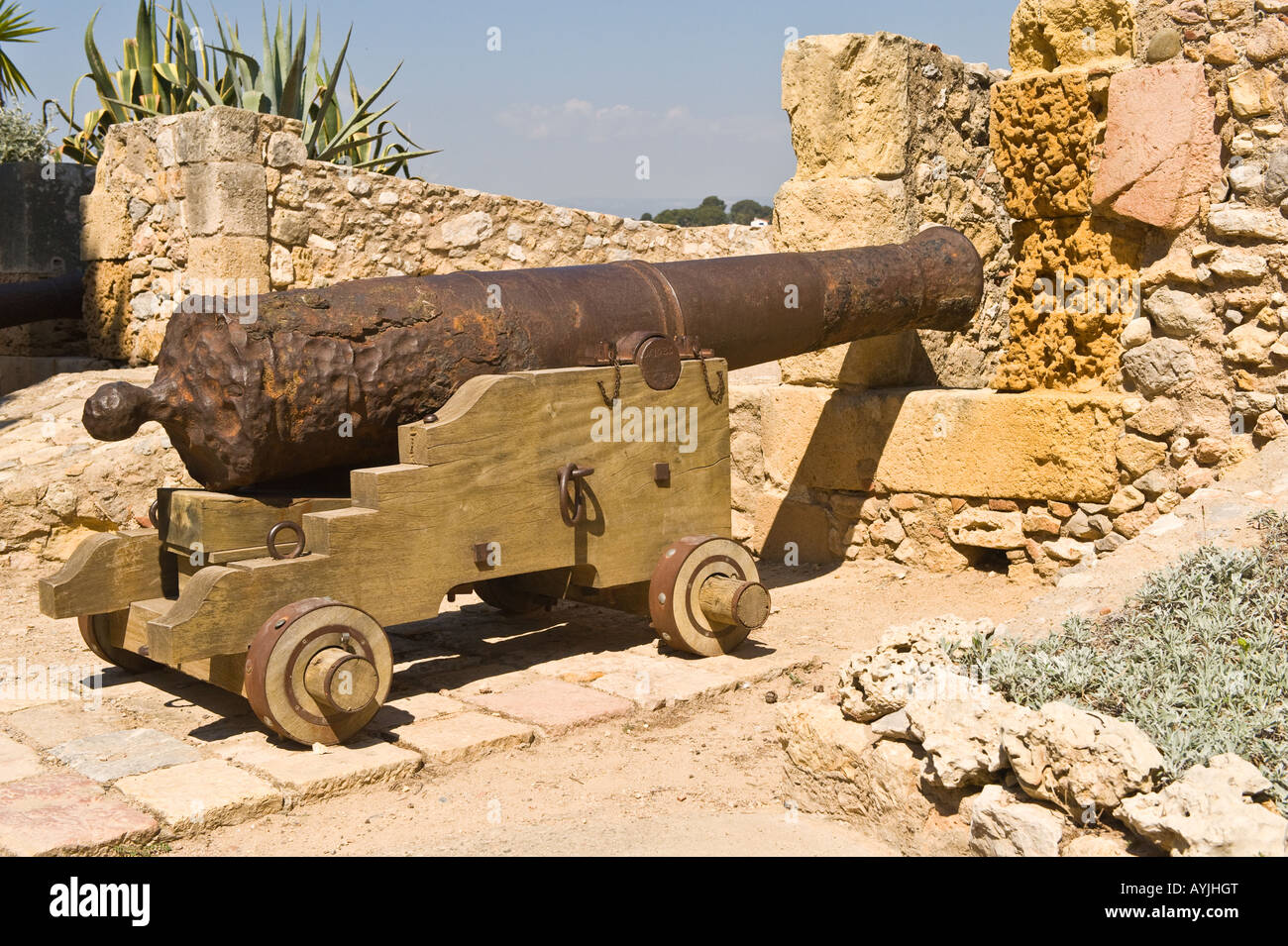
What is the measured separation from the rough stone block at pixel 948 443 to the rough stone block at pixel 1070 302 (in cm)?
16

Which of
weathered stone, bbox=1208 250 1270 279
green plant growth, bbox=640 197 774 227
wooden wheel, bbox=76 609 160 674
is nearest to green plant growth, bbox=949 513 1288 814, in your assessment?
weathered stone, bbox=1208 250 1270 279

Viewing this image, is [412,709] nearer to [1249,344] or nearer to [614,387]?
[614,387]

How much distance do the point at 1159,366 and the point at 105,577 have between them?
14.3ft

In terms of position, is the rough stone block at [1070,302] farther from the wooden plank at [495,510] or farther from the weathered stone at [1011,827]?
the weathered stone at [1011,827]

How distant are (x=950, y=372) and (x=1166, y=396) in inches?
50.9

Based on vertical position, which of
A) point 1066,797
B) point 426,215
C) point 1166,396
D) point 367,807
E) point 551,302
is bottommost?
point 367,807

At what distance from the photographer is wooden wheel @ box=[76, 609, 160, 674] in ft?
14.5

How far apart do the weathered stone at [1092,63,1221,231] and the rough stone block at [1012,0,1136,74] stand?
19 centimetres

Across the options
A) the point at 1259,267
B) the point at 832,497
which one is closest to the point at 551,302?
Result: the point at 832,497

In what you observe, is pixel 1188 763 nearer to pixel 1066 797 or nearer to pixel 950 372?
pixel 1066 797

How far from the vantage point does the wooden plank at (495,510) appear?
3695mm

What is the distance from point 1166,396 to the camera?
533cm

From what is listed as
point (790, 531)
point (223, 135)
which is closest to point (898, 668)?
point (790, 531)

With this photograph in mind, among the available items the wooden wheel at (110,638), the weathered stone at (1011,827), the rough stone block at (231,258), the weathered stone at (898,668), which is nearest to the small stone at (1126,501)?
the weathered stone at (898,668)
